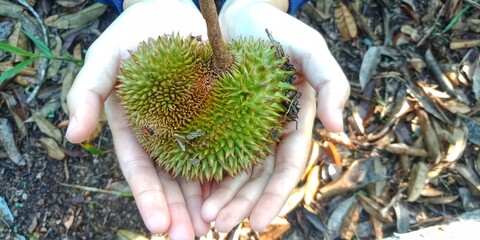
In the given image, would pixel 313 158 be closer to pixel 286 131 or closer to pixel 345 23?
pixel 286 131

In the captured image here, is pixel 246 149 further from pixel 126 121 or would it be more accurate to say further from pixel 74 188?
pixel 74 188

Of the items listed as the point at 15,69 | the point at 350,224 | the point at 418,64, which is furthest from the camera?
the point at 418,64

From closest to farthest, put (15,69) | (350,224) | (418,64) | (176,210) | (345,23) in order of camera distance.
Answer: (176,210)
(15,69)
(350,224)
(418,64)
(345,23)

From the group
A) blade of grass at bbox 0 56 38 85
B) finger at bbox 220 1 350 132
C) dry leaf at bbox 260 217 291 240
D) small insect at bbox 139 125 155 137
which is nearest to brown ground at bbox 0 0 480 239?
dry leaf at bbox 260 217 291 240

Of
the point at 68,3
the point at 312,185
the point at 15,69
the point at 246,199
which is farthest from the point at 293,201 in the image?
the point at 68,3

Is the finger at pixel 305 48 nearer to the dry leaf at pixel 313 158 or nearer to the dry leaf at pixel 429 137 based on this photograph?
the dry leaf at pixel 313 158

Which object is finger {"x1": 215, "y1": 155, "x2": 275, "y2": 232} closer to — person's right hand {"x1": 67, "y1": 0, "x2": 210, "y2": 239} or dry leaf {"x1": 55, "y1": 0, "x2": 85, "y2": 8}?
person's right hand {"x1": 67, "y1": 0, "x2": 210, "y2": 239}
